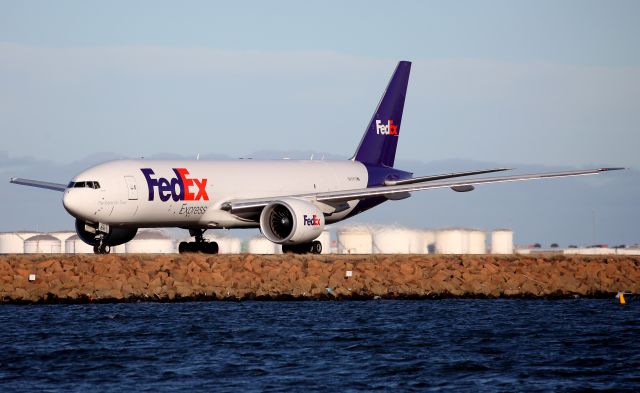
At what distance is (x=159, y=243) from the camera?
74812 millimetres

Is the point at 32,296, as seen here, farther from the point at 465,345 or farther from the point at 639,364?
the point at 639,364

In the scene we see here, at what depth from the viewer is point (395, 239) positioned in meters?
67.6

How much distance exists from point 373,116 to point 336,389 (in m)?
37.7

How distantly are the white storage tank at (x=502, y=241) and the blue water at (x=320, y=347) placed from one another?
103 ft

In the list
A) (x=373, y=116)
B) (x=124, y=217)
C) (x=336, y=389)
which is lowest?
(x=336, y=389)

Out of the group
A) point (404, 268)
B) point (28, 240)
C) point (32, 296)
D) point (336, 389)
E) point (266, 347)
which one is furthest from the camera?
point (28, 240)

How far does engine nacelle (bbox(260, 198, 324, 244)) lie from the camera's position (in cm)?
5156

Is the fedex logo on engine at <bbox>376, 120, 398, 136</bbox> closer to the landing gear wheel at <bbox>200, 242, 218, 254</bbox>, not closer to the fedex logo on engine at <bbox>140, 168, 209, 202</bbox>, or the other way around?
the landing gear wheel at <bbox>200, 242, 218, 254</bbox>

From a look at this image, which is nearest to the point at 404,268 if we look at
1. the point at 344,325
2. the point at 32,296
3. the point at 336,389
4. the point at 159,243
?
the point at 344,325

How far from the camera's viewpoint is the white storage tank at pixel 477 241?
7481 cm

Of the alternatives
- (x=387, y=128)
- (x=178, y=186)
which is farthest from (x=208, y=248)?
(x=387, y=128)

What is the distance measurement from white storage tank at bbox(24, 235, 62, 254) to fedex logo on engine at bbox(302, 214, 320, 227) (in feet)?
98.9

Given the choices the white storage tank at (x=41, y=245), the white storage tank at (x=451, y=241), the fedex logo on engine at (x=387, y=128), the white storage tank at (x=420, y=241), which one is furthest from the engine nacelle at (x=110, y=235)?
the white storage tank at (x=41, y=245)

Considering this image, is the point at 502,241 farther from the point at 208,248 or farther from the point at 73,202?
the point at 73,202
